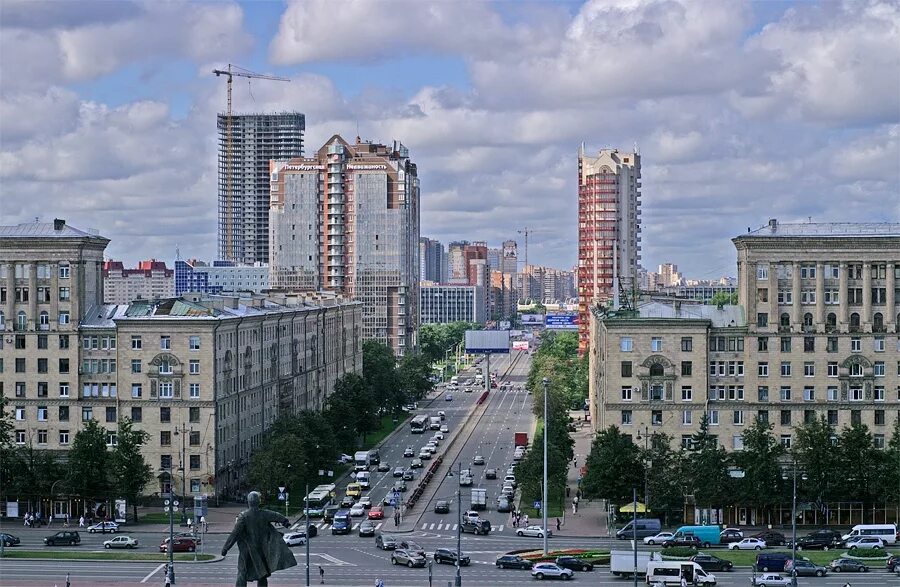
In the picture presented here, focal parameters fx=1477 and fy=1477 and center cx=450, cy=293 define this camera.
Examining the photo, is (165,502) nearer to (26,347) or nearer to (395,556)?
(26,347)

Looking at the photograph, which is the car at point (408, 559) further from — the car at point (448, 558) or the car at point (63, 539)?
the car at point (63, 539)

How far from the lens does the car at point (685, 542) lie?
104375 millimetres

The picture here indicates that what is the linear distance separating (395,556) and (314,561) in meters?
5.47

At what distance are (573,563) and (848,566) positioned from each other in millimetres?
17569

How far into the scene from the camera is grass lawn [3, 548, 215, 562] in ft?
325

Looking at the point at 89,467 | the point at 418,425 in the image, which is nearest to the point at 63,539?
the point at 89,467

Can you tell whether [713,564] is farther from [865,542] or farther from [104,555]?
[104,555]

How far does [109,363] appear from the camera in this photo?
125m

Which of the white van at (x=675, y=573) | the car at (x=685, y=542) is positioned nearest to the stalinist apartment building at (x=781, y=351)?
the car at (x=685, y=542)

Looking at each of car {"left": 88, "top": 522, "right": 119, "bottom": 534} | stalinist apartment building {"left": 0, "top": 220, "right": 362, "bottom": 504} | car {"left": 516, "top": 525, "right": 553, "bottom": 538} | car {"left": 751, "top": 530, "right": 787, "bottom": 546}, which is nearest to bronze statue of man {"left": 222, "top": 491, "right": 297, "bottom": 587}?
car {"left": 516, "top": 525, "right": 553, "bottom": 538}

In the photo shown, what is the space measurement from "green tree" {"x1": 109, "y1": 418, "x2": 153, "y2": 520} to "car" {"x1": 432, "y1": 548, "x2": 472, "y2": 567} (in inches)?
1151

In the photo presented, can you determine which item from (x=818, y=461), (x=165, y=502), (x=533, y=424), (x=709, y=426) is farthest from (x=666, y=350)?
(x=533, y=424)

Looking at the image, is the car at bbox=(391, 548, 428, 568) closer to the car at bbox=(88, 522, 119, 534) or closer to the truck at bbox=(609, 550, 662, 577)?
the truck at bbox=(609, 550, 662, 577)

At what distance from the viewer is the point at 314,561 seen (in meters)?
98.9
